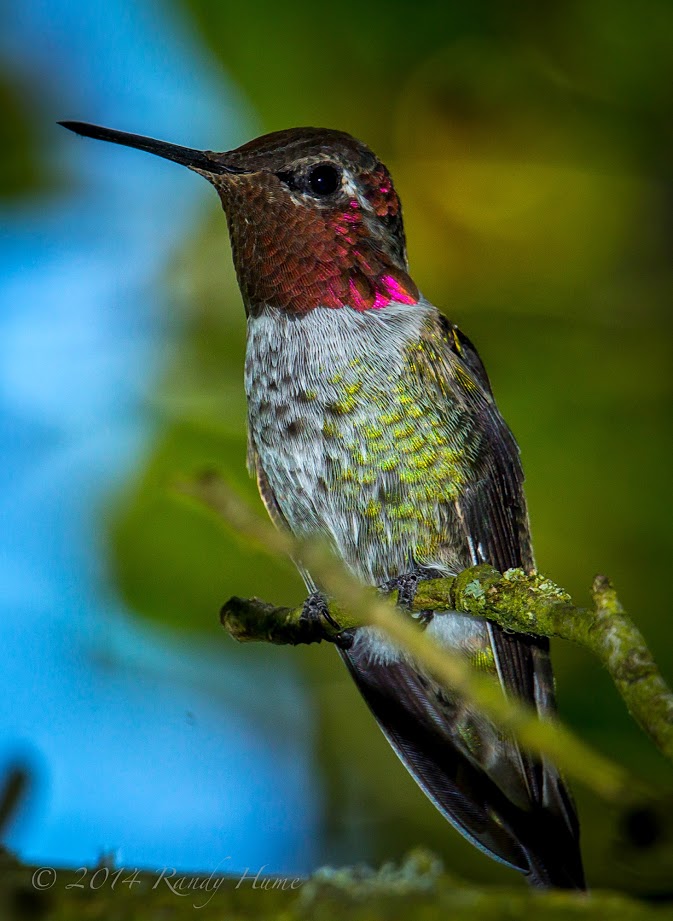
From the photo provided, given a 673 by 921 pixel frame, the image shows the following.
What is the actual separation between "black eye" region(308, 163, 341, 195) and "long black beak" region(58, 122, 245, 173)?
0.20 m

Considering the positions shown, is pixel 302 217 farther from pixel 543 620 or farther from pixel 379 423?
pixel 543 620

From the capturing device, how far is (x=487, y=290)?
3.83 metres

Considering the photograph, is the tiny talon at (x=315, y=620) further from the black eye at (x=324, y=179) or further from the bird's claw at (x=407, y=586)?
the black eye at (x=324, y=179)

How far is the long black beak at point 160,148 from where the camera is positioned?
2.49 m

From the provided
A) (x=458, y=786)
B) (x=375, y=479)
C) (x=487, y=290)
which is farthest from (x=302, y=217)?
(x=458, y=786)

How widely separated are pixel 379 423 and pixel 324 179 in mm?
738

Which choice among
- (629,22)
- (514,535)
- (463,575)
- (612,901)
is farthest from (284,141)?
(612,901)

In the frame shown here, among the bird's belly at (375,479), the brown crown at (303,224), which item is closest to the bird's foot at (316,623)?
the bird's belly at (375,479)

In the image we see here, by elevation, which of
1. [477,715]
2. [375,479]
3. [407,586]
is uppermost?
[375,479]

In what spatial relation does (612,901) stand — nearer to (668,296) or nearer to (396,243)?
(396,243)

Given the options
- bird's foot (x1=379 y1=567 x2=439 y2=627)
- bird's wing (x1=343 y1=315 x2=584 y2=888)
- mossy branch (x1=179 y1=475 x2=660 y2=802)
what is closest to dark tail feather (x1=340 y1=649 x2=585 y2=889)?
bird's wing (x1=343 y1=315 x2=584 y2=888)

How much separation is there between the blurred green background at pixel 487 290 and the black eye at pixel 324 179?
1.10 m

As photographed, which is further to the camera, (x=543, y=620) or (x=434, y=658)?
(x=543, y=620)

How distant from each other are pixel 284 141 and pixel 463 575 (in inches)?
59.5
